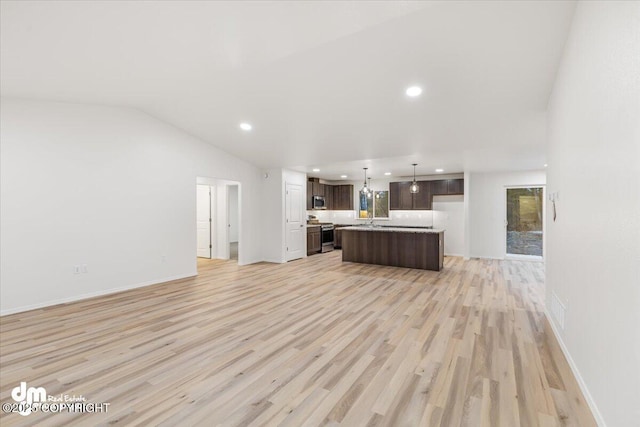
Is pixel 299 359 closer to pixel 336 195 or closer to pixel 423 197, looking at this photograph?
pixel 423 197

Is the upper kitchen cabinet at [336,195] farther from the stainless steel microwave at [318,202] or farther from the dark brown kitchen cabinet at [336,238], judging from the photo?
the dark brown kitchen cabinet at [336,238]

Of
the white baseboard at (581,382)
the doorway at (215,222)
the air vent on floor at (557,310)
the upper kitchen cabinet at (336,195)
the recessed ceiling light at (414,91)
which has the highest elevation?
the recessed ceiling light at (414,91)

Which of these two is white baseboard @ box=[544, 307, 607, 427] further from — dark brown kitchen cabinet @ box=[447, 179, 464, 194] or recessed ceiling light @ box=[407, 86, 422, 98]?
dark brown kitchen cabinet @ box=[447, 179, 464, 194]

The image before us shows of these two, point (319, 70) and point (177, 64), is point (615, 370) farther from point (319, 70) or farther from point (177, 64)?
point (177, 64)

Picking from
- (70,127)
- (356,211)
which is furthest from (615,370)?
(356,211)

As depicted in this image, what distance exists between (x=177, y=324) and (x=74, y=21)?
318 cm

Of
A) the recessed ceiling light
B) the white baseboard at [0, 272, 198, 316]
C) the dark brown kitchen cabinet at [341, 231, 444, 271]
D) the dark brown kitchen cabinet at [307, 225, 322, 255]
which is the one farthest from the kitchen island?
the white baseboard at [0, 272, 198, 316]

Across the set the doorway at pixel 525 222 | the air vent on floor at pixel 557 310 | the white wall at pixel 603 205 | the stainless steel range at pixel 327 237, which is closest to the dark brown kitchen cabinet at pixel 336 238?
the stainless steel range at pixel 327 237

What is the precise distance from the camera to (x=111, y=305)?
4285 millimetres

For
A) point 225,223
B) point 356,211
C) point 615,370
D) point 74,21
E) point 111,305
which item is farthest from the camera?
point 356,211

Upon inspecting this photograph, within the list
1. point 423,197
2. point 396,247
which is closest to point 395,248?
point 396,247

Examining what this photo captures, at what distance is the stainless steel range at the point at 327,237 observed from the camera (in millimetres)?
10000

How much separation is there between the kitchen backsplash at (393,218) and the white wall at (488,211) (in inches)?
53.0

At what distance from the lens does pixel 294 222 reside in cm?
841
